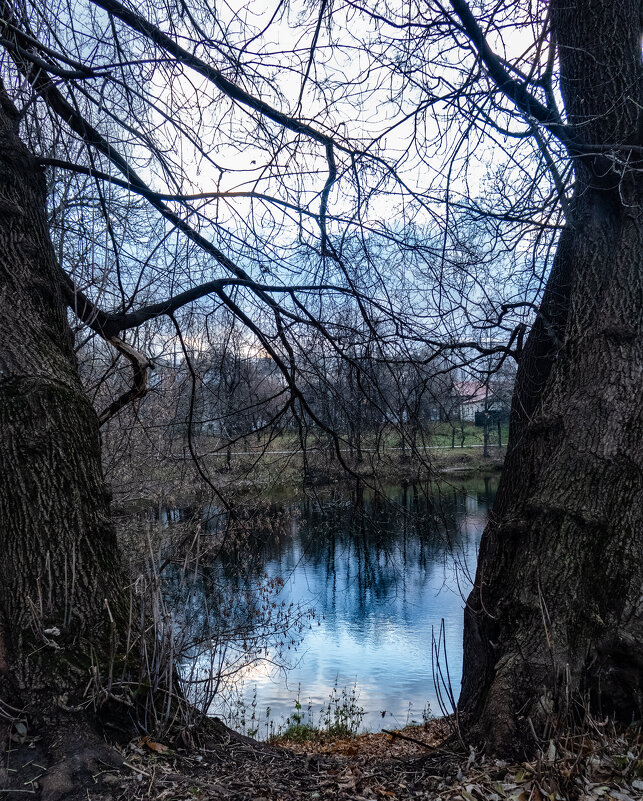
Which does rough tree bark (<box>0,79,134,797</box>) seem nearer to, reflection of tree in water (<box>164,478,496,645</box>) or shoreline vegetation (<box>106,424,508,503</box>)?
shoreline vegetation (<box>106,424,508,503</box>)

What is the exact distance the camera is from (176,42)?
138 inches

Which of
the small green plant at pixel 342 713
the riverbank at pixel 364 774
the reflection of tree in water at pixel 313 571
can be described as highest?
the riverbank at pixel 364 774

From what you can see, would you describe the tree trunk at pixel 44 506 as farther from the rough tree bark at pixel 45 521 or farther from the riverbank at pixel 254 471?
the riverbank at pixel 254 471

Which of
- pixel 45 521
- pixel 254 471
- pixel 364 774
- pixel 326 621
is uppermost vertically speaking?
pixel 45 521

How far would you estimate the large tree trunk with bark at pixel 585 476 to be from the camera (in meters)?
2.98

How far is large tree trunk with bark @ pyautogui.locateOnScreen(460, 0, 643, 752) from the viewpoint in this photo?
2984mm

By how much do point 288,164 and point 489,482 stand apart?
22.0 metres

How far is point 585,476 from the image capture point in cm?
334

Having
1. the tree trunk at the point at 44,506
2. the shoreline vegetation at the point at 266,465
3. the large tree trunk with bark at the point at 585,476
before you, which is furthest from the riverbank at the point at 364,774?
the shoreline vegetation at the point at 266,465

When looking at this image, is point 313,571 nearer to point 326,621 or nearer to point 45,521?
point 326,621

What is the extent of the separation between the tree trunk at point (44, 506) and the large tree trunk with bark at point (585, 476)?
1.93m

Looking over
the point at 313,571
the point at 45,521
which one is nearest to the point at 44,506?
the point at 45,521

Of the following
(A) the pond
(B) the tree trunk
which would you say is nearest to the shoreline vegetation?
(A) the pond

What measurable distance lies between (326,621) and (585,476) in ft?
31.3
